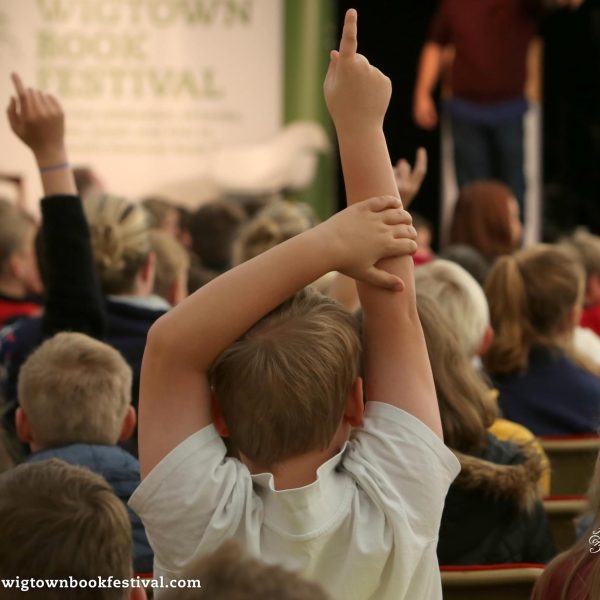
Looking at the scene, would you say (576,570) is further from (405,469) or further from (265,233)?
(265,233)

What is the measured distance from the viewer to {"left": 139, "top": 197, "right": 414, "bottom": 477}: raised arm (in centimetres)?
145

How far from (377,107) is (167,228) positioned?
363 centimetres

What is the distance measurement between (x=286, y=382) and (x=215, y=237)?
3446 mm

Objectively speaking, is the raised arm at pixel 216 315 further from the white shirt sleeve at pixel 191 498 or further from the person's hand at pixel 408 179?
the person's hand at pixel 408 179

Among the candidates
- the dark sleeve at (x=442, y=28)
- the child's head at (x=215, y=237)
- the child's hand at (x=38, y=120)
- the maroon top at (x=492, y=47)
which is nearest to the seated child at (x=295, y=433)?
the child's hand at (x=38, y=120)

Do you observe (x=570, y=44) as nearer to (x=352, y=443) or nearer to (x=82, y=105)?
(x=82, y=105)

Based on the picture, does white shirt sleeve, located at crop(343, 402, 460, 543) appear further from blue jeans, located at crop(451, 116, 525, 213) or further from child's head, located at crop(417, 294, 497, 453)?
blue jeans, located at crop(451, 116, 525, 213)

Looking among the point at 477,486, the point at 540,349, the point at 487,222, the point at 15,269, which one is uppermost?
the point at 477,486

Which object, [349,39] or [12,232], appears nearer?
[349,39]

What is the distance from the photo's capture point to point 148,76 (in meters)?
7.49

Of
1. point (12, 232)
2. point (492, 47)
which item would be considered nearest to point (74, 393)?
point (12, 232)

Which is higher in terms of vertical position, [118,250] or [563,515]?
[118,250]

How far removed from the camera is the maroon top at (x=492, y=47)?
23.2ft

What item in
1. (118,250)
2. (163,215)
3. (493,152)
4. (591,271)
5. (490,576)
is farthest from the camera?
(493,152)
